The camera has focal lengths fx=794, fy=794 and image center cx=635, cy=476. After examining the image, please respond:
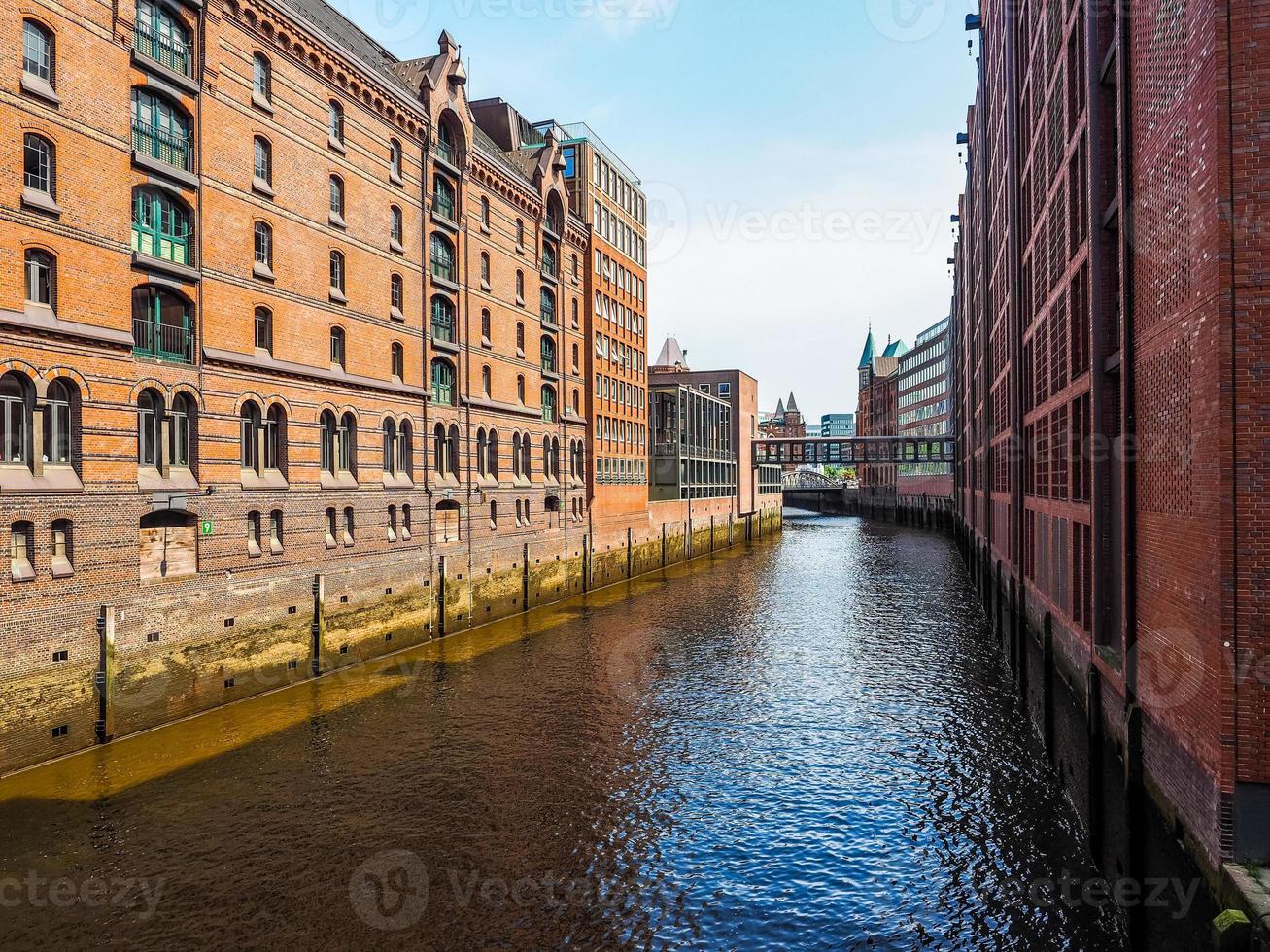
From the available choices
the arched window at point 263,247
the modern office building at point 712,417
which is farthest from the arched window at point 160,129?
the modern office building at point 712,417

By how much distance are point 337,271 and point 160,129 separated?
22.5 feet

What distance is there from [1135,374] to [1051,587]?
32.4 ft

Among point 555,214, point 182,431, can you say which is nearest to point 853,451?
point 555,214

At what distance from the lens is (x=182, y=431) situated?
19281 millimetres

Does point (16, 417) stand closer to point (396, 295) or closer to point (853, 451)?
point (396, 295)

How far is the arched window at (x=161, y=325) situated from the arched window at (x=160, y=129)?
10.3ft

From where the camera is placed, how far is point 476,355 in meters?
32.6

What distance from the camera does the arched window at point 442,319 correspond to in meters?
30.2

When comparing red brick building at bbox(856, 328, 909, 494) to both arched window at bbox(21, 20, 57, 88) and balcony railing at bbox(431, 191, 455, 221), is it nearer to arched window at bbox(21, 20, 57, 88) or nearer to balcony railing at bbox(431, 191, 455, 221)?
balcony railing at bbox(431, 191, 455, 221)

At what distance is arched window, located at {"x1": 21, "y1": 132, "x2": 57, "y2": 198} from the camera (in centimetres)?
1550

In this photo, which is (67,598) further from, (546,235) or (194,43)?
(546,235)

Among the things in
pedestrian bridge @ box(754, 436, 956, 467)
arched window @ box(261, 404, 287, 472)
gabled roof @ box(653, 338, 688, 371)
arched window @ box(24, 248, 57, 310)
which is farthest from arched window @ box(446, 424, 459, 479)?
gabled roof @ box(653, 338, 688, 371)

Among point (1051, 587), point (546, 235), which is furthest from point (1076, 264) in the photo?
point (546, 235)

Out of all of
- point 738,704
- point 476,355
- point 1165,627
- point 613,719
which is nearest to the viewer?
point 1165,627
